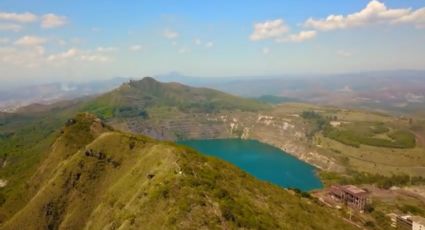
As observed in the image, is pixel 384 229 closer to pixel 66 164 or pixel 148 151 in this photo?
pixel 148 151

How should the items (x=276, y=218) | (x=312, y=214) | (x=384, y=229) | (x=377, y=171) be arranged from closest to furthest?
(x=276, y=218), (x=312, y=214), (x=384, y=229), (x=377, y=171)

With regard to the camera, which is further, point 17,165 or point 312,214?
point 17,165

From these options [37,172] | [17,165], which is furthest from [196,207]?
[17,165]

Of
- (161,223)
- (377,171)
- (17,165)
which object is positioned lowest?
(377,171)

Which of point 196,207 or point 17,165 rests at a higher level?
point 196,207

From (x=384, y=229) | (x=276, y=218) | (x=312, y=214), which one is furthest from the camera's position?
(x=384, y=229)

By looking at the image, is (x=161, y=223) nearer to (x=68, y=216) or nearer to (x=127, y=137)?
(x=68, y=216)

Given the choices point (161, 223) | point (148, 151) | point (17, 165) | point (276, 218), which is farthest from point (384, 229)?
point (17, 165)
